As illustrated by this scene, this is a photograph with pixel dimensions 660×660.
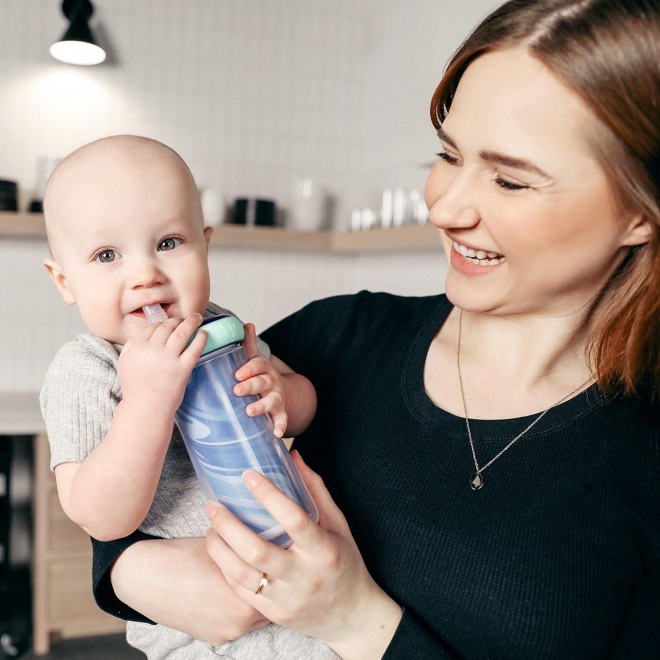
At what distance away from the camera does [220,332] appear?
0.90 meters

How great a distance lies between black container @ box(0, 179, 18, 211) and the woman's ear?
313 centimetres

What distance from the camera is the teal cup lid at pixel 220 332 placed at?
0.90 meters

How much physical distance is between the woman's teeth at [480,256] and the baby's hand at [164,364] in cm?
39

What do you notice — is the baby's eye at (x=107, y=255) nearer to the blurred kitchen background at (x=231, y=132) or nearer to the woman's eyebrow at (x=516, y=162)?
the woman's eyebrow at (x=516, y=162)

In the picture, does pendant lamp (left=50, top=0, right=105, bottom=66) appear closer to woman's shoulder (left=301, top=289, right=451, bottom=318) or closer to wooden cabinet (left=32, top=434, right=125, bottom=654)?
wooden cabinet (left=32, top=434, right=125, bottom=654)

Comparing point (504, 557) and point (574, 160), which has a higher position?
point (574, 160)

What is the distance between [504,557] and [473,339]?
1.18 ft

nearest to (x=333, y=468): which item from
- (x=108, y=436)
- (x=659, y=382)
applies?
(x=108, y=436)

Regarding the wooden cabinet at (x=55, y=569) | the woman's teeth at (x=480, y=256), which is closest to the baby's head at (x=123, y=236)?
the woman's teeth at (x=480, y=256)

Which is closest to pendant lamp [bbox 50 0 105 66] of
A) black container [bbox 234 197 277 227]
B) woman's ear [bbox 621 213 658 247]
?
black container [bbox 234 197 277 227]

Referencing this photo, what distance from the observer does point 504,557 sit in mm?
990

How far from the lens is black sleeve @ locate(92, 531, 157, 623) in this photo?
3.34 ft

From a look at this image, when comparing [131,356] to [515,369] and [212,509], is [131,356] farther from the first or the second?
[515,369]

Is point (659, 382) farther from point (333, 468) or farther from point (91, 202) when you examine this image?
point (91, 202)
